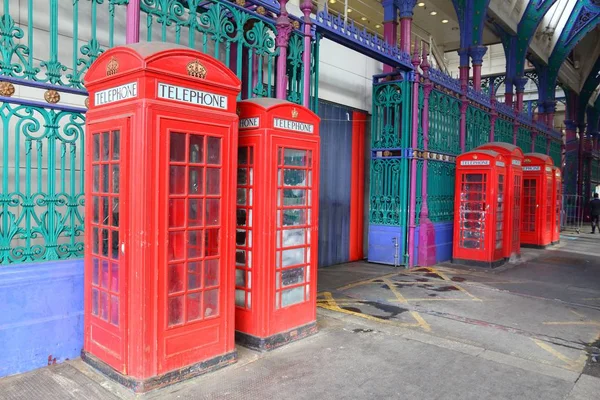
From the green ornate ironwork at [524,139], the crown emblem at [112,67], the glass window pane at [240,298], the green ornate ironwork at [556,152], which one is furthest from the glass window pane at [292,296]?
the green ornate ironwork at [556,152]

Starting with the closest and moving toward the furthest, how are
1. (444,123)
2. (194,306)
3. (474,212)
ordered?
(194,306), (474,212), (444,123)

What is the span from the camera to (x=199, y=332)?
428cm

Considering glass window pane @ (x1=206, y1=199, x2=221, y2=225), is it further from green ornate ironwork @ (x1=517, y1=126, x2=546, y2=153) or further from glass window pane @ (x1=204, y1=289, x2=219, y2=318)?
green ornate ironwork @ (x1=517, y1=126, x2=546, y2=153)

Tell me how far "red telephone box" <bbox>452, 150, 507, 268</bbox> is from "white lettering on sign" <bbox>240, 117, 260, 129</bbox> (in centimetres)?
753

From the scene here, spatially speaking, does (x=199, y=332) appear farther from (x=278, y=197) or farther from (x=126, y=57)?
(x=126, y=57)

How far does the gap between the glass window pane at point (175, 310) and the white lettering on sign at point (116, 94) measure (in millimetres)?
1808

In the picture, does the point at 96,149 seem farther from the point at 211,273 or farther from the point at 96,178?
the point at 211,273

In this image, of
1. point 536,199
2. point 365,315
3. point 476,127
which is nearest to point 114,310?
point 365,315

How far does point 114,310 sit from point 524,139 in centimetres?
1766

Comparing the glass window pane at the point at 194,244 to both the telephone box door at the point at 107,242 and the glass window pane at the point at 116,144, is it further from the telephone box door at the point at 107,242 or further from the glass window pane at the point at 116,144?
the glass window pane at the point at 116,144

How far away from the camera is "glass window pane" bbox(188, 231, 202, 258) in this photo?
13.8 feet

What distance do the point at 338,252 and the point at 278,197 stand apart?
6.01m

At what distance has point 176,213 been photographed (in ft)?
13.4

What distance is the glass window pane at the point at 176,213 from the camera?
13.3 feet
